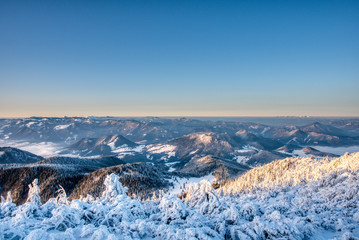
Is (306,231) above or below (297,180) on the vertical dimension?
above

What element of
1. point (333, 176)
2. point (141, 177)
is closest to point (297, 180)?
point (333, 176)

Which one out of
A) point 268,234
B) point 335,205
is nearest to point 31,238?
point 268,234

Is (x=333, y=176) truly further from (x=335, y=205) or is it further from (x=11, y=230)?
(x=11, y=230)

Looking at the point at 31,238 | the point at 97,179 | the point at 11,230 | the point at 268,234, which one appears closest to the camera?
the point at 31,238

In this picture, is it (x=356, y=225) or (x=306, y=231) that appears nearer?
(x=306, y=231)

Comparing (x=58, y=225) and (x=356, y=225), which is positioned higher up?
A: (x=58, y=225)

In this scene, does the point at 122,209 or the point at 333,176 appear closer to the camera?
the point at 122,209

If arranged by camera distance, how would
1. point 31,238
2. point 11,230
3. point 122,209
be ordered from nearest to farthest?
point 31,238 < point 11,230 < point 122,209

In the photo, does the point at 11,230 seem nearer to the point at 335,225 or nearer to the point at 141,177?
the point at 335,225

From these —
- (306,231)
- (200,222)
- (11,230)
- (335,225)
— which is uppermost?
(11,230)

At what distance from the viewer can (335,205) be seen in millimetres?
37531

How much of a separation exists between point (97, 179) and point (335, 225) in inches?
7233

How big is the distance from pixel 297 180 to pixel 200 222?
231 ft

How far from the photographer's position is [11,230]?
1597 cm
